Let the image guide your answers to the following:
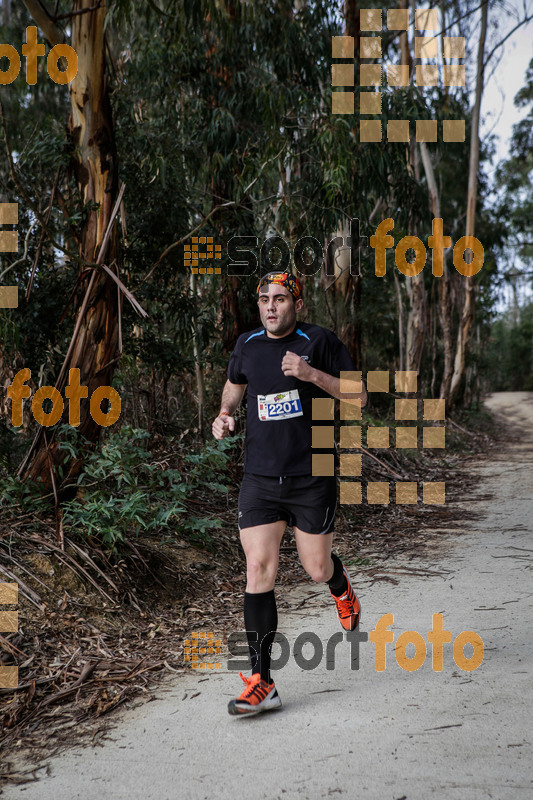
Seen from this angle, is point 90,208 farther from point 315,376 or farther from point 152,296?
point 315,376

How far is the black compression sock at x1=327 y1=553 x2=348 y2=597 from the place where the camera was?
4422 mm

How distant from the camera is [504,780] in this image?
2920 millimetres

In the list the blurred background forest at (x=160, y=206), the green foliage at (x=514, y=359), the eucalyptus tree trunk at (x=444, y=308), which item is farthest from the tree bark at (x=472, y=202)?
the green foliage at (x=514, y=359)

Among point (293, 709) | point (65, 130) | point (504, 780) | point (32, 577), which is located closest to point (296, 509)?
point (293, 709)

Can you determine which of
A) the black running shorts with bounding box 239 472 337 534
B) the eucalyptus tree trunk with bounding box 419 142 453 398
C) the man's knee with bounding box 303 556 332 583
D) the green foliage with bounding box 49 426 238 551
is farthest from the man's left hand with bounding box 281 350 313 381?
the eucalyptus tree trunk with bounding box 419 142 453 398

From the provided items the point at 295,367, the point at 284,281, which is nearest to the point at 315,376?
the point at 295,367

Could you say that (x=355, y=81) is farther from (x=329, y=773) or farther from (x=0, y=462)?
(x=329, y=773)

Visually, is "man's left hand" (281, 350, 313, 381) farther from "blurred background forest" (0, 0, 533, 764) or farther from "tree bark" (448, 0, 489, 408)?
"tree bark" (448, 0, 489, 408)

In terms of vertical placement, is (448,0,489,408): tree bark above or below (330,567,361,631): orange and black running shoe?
above

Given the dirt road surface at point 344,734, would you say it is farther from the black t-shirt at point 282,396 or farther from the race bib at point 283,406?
the race bib at point 283,406

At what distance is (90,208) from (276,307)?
8.87ft

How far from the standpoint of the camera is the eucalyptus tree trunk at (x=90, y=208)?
19.0ft

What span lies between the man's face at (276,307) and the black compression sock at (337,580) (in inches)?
53.9

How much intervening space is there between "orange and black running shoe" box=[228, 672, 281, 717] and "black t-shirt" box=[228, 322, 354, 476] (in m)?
1.01
